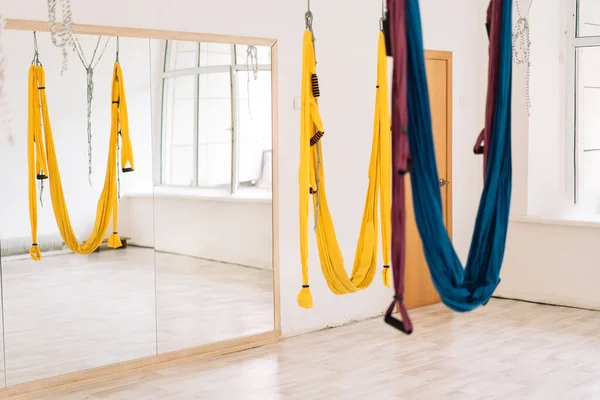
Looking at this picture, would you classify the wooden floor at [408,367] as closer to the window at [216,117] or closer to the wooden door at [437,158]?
the wooden door at [437,158]

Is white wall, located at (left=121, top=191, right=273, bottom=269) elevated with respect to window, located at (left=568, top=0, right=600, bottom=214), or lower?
lower

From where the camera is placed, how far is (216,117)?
4773mm

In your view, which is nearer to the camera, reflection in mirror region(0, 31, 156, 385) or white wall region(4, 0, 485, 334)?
reflection in mirror region(0, 31, 156, 385)

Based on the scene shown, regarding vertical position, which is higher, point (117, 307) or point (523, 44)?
point (523, 44)

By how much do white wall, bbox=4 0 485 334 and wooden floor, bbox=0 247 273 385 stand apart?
39 cm

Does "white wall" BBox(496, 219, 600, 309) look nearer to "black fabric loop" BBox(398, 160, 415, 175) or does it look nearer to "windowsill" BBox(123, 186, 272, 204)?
"windowsill" BBox(123, 186, 272, 204)

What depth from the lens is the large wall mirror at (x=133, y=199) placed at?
4.04 metres

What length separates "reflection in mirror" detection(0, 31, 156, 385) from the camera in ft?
13.2

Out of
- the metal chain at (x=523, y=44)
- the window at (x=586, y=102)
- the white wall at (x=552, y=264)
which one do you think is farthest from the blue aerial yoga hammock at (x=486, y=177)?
the window at (x=586, y=102)

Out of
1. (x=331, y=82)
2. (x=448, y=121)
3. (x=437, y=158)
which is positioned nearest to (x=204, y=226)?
(x=331, y=82)

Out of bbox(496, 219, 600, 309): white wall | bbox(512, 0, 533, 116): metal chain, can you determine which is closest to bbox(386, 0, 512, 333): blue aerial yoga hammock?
bbox(496, 219, 600, 309): white wall

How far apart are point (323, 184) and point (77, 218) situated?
1.27 metres

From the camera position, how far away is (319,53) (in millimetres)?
5270

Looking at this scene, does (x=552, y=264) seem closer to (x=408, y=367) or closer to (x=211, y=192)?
(x=408, y=367)
